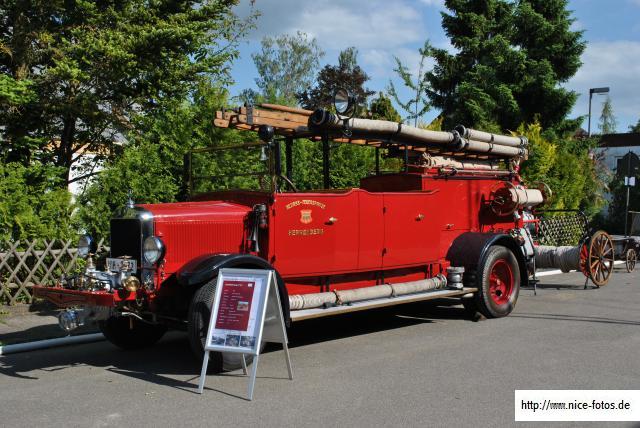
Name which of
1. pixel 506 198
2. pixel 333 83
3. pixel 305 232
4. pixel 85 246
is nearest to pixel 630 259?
pixel 506 198

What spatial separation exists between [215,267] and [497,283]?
500 centimetres

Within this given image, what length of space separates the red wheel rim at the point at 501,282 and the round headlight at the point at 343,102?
346 centimetres

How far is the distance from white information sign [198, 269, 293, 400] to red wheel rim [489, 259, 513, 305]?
15.1ft

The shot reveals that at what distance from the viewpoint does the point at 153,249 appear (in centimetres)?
616

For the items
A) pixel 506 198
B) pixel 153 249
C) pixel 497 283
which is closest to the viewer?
pixel 153 249

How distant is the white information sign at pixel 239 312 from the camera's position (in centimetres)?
550

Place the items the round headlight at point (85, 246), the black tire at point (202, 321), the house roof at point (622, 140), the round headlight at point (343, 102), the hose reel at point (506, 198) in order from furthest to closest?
the house roof at point (622, 140) → the hose reel at point (506, 198) → the round headlight at point (343, 102) → the round headlight at point (85, 246) → the black tire at point (202, 321)

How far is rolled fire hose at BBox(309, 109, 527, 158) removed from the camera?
735cm

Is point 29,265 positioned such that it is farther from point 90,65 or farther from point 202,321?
point 202,321

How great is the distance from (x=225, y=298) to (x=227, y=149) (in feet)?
8.17

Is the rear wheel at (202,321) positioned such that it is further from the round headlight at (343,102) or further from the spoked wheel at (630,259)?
the spoked wheel at (630,259)

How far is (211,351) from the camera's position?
5953mm

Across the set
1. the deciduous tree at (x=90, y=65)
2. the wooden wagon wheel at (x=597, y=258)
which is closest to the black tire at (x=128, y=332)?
the deciduous tree at (x=90, y=65)

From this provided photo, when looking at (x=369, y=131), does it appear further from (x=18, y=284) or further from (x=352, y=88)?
(x=352, y=88)
